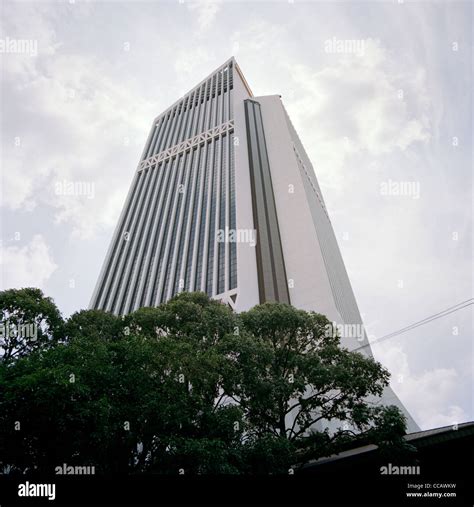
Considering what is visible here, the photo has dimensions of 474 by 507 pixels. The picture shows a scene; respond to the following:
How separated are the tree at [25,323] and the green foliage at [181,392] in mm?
94

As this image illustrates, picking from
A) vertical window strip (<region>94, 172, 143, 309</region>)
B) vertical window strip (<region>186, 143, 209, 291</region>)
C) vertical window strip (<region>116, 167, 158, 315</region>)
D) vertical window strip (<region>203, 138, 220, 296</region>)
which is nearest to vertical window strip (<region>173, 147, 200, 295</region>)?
vertical window strip (<region>186, 143, 209, 291</region>)

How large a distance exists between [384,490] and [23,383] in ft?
43.0

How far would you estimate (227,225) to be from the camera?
45.3 metres

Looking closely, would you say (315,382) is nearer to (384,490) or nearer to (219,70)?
(384,490)

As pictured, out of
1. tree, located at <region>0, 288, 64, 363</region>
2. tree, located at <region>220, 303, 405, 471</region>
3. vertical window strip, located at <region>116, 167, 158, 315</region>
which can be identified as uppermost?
vertical window strip, located at <region>116, 167, 158, 315</region>

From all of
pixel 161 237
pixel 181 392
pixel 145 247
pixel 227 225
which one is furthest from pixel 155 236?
pixel 181 392

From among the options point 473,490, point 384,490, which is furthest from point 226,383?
point 473,490

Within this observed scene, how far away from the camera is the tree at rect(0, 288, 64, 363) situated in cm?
1783

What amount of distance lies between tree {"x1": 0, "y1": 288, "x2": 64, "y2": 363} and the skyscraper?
750 inches

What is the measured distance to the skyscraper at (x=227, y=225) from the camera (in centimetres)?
3978

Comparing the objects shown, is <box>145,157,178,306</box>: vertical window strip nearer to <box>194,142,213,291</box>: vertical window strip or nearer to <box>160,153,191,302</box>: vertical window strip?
<box>160,153,191,302</box>: vertical window strip

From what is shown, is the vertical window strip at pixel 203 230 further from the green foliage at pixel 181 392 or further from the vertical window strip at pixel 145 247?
the green foliage at pixel 181 392

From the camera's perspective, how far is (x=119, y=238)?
57.2 m

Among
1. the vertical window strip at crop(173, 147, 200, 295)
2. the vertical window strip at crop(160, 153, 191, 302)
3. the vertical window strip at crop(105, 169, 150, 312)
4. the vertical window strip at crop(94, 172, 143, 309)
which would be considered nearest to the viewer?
the vertical window strip at crop(173, 147, 200, 295)
